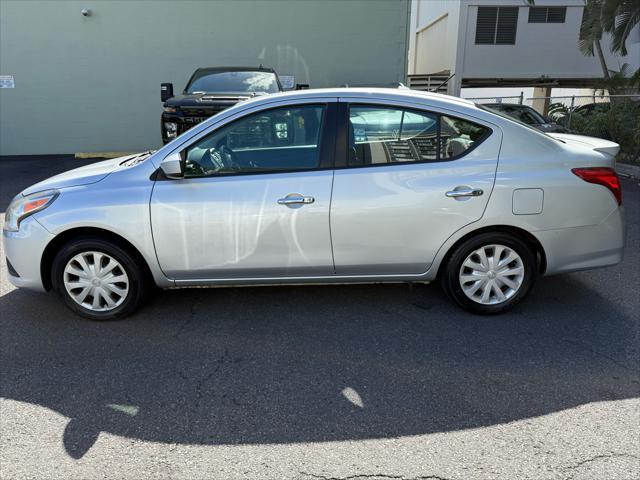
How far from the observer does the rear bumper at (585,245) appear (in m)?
3.82

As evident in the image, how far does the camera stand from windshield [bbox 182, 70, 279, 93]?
8977mm

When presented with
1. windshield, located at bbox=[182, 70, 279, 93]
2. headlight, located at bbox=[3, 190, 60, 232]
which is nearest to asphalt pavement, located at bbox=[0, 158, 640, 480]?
headlight, located at bbox=[3, 190, 60, 232]

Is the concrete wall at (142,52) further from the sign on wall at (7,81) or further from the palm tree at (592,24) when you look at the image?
the palm tree at (592,24)

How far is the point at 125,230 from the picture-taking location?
12.2 ft

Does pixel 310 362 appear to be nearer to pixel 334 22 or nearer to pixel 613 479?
pixel 613 479

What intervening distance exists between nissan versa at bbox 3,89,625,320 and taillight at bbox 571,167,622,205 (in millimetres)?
15

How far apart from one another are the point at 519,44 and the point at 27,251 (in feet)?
81.2

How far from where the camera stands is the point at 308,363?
3.37m

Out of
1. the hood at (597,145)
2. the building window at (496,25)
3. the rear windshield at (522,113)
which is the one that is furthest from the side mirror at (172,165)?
the building window at (496,25)

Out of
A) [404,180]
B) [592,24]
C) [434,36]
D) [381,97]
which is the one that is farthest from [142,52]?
[434,36]

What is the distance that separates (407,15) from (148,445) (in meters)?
13.4

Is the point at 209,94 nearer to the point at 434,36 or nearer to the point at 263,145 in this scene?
the point at 263,145

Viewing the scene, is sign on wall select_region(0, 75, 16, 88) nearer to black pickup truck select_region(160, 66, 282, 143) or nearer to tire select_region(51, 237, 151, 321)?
black pickup truck select_region(160, 66, 282, 143)

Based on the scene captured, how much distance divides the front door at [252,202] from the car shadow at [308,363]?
1.61ft
